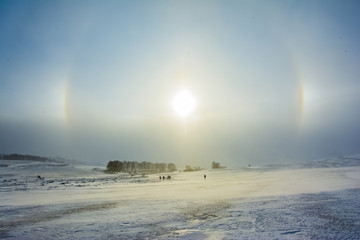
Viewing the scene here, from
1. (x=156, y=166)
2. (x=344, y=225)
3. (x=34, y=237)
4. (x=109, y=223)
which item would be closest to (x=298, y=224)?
(x=344, y=225)

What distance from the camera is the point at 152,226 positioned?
46.0 ft

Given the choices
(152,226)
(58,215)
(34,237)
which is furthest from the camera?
(58,215)

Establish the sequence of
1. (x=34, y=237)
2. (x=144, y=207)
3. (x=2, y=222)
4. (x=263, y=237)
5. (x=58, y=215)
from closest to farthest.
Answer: (x=263, y=237)
(x=34, y=237)
(x=2, y=222)
(x=58, y=215)
(x=144, y=207)

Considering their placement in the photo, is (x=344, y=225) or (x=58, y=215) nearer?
(x=344, y=225)

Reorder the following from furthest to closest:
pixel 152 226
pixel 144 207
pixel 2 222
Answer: pixel 144 207
pixel 2 222
pixel 152 226

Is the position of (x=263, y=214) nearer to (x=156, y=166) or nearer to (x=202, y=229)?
(x=202, y=229)

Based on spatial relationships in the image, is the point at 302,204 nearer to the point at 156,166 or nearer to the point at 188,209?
the point at 188,209

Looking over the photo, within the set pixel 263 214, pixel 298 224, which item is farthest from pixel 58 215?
pixel 298 224

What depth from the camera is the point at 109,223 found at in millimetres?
15055

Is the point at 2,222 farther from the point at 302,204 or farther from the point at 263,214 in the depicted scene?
the point at 302,204

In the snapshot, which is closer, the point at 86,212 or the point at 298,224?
the point at 298,224

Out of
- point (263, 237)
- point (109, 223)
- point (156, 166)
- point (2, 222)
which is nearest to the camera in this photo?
point (263, 237)

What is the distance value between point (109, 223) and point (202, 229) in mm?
5698

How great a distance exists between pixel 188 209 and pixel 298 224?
779cm
